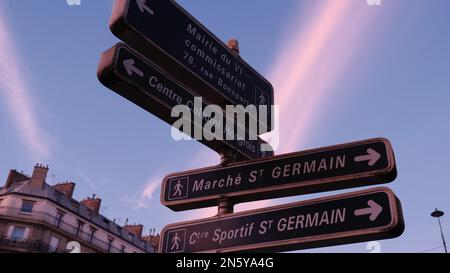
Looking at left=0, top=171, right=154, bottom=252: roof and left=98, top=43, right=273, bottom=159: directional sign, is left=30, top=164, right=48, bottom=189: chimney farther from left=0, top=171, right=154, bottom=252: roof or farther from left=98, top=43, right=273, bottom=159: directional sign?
left=98, top=43, right=273, bottom=159: directional sign

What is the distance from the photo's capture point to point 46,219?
34.1 metres

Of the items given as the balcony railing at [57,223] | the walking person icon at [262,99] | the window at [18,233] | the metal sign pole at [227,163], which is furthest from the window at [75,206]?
the metal sign pole at [227,163]

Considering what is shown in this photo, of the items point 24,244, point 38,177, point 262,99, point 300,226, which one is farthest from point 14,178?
point 300,226

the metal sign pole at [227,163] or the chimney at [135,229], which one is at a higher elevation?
the chimney at [135,229]

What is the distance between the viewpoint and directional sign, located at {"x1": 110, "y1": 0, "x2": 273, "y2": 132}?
3473 mm

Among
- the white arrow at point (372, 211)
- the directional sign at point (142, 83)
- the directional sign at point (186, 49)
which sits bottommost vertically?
the white arrow at point (372, 211)

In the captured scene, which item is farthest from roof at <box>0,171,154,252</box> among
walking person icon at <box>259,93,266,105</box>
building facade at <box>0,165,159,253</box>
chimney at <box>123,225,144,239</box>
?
walking person icon at <box>259,93,266,105</box>

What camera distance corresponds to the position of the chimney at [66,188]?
38688mm

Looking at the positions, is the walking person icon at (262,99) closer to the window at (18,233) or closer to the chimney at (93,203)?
the window at (18,233)

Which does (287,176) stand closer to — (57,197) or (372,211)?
(372,211)

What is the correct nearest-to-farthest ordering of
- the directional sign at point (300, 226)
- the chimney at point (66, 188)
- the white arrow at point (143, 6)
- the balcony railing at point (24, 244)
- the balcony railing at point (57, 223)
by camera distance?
1. the directional sign at point (300, 226)
2. the white arrow at point (143, 6)
3. the balcony railing at point (24, 244)
4. the balcony railing at point (57, 223)
5. the chimney at point (66, 188)

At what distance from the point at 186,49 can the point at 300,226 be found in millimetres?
1756
